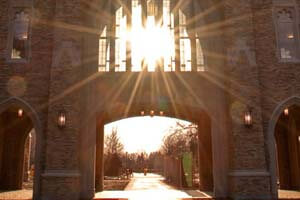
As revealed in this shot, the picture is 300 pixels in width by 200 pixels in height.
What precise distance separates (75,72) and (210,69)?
580 cm

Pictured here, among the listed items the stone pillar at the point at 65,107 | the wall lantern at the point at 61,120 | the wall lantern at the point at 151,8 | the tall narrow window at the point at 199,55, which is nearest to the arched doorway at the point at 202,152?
the tall narrow window at the point at 199,55

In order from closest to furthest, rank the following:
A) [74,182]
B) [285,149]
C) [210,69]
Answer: [74,182] → [210,69] → [285,149]

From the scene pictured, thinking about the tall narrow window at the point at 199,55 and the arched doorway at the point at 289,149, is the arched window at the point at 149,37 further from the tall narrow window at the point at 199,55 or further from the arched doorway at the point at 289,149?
the arched doorway at the point at 289,149

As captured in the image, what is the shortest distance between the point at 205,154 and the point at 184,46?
19.9 ft

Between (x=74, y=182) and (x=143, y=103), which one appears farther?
(x=143, y=103)

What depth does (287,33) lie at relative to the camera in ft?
47.4

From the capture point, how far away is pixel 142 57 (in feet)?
49.8

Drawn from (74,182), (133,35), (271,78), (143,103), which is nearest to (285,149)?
(271,78)

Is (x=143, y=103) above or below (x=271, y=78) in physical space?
below

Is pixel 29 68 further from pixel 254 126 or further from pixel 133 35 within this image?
pixel 254 126

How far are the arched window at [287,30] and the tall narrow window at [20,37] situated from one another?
10848 millimetres

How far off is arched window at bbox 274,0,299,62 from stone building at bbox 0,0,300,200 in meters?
0.04

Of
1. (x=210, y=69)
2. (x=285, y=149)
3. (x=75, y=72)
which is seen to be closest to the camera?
(x=75, y=72)

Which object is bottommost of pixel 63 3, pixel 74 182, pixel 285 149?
pixel 74 182
